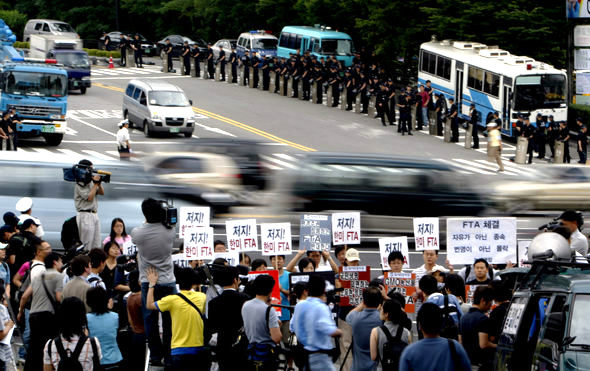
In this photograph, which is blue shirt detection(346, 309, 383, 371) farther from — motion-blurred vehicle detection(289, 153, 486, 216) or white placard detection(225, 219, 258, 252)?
motion-blurred vehicle detection(289, 153, 486, 216)

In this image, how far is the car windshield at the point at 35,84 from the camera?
3600cm

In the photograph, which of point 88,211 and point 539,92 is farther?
point 539,92

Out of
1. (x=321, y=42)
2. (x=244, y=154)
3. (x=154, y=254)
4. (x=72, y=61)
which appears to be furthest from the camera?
(x=321, y=42)

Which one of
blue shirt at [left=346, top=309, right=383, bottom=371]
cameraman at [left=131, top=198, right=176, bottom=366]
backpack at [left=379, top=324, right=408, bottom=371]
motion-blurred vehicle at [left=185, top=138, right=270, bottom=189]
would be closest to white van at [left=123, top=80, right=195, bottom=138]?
motion-blurred vehicle at [left=185, top=138, right=270, bottom=189]

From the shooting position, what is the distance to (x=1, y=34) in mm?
44156

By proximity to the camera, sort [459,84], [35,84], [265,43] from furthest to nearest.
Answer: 1. [265,43]
2. [459,84]
3. [35,84]

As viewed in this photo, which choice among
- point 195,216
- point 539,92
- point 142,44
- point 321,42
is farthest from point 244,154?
point 142,44

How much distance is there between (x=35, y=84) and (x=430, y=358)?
29741mm

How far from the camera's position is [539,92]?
37781 mm

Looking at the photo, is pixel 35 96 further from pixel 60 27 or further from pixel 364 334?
pixel 60 27

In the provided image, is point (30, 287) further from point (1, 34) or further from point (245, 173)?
point (1, 34)

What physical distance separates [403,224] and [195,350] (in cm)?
1258

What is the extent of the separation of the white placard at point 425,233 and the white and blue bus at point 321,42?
35061 mm

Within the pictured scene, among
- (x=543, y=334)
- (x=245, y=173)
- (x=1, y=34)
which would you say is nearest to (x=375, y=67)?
(x=1, y=34)
